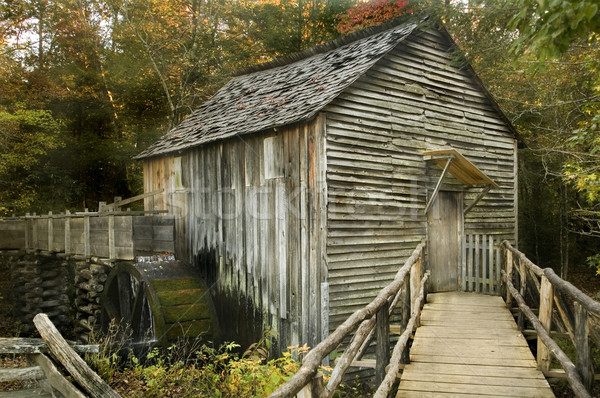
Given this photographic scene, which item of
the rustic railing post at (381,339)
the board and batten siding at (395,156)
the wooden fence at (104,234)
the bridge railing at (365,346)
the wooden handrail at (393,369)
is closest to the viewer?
the bridge railing at (365,346)

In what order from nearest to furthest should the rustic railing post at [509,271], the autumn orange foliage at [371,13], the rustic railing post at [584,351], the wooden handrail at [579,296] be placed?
the wooden handrail at [579,296], the rustic railing post at [584,351], the rustic railing post at [509,271], the autumn orange foliage at [371,13]

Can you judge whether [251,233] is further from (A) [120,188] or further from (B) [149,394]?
(A) [120,188]

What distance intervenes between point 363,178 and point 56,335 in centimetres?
551

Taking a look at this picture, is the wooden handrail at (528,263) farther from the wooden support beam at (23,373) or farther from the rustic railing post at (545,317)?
the wooden support beam at (23,373)

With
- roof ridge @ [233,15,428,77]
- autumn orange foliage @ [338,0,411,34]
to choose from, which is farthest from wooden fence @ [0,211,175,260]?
autumn orange foliage @ [338,0,411,34]

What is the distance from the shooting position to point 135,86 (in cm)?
2191

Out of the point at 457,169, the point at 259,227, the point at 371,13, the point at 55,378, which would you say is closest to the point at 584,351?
the point at 55,378

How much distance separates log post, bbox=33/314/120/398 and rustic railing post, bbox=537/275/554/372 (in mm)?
4779

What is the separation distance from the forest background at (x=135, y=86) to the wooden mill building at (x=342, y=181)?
21.9ft

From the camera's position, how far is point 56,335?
6023mm

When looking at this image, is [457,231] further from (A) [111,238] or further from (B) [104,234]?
(B) [104,234]

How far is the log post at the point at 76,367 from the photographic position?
18.2 feet

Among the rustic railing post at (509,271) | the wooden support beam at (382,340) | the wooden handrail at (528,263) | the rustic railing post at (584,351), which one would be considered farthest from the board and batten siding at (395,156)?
the rustic railing post at (584,351)

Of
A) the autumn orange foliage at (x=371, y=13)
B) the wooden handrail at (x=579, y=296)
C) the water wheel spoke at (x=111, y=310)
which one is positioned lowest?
the water wheel spoke at (x=111, y=310)
